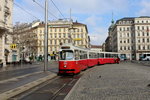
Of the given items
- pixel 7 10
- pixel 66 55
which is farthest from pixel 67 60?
pixel 7 10

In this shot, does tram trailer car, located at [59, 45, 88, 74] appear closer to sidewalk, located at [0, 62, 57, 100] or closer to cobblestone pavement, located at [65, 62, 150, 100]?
sidewalk, located at [0, 62, 57, 100]

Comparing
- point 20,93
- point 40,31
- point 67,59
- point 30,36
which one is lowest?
point 20,93

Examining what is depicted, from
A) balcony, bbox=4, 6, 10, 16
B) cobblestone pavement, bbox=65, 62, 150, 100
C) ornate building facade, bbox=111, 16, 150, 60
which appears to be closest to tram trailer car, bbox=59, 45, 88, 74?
cobblestone pavement, bbox=65, 62, 150, 100

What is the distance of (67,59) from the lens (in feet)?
56.1

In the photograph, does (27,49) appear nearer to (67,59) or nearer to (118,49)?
(67,59)

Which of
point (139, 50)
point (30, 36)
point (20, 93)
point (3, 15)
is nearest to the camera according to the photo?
point (20, 93)

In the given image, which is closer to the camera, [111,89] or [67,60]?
[111,89]

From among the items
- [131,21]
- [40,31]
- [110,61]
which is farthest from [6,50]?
[131,21]

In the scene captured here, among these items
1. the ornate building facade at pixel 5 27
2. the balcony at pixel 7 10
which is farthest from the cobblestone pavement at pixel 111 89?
the balcony at pixel 7 10

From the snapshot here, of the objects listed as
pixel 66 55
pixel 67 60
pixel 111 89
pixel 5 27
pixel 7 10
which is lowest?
pixel 111 89

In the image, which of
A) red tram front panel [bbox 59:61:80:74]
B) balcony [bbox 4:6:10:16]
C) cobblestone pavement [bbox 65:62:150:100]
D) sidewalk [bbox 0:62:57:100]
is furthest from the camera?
balcony [bbox 4:6:10:16]

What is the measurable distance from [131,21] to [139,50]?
17.2 m

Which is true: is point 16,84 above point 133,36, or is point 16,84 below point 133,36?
below

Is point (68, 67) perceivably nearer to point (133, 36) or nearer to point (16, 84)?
point (16, 84)
